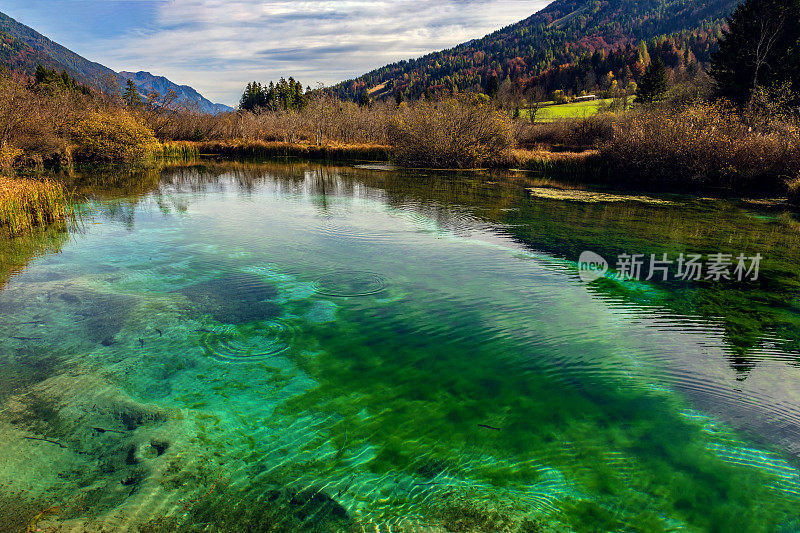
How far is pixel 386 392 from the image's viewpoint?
4637 mm

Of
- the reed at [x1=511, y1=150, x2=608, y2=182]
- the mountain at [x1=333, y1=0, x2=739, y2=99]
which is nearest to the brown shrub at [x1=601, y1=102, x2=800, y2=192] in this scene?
the reed at [x1=511, y1=150, x2=608, y2=182]

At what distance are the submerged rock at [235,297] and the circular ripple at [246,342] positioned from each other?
35cm

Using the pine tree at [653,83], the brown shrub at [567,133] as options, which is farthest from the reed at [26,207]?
the pine tree at [653,83]

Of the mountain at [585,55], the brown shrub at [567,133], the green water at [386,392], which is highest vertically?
the mountain at [585,55]

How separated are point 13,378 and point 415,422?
4250mm

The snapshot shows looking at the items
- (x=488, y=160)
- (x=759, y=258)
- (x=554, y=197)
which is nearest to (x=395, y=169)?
(x=488, y=160)

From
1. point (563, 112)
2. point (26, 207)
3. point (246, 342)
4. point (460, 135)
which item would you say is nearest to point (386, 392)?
point (246, 342)

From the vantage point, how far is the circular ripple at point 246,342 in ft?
17.6

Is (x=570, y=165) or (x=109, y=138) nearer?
(x=570, y=165)

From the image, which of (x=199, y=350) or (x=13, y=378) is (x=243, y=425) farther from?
(x=13, y=378)

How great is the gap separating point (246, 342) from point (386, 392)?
2150 mm

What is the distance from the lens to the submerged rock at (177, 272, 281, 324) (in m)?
6.52

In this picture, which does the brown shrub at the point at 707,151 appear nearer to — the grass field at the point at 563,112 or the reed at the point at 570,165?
the reed at the point at 570,165

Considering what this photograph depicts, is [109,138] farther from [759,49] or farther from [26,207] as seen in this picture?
[759,49]
